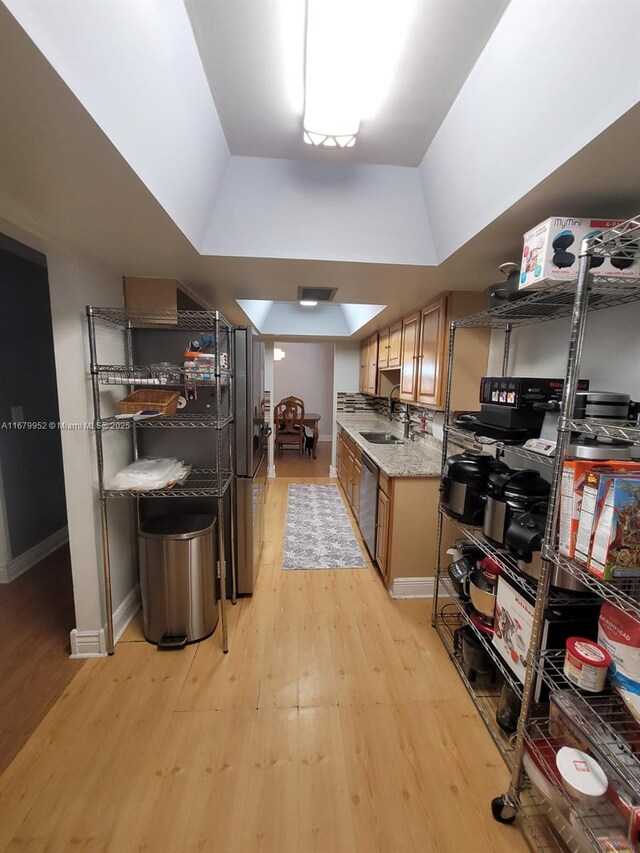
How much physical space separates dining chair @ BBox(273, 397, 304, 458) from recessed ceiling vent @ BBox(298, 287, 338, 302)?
3.49m

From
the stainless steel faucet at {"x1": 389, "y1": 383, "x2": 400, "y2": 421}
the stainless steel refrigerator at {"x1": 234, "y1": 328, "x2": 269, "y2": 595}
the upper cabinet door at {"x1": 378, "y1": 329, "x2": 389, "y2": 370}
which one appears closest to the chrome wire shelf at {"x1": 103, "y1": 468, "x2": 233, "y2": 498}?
the stainless steel refrigerator at {"x1": 234, "y1": 328, "x2": 269, "y2": 595}

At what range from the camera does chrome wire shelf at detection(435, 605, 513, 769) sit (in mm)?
1399

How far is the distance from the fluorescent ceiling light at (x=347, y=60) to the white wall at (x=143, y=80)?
362 mm

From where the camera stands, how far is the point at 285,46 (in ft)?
3.25

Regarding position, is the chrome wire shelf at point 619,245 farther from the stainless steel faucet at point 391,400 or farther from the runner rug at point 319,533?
the stainless steel faucet at point 391,400

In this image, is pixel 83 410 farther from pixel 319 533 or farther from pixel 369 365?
pixel 369 365

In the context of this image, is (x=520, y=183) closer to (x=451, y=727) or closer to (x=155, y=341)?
(x=155, y=341)

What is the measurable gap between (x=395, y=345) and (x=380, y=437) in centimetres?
106

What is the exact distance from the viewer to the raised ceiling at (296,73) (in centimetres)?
91


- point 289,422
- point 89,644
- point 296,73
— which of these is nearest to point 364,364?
point 289,422

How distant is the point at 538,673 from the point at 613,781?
266 mm

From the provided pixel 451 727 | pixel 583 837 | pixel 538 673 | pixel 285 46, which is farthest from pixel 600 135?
pixel 451 727

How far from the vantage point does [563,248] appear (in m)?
1.09

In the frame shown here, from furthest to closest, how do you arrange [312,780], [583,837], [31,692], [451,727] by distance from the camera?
[31,692] → [451,727] → [312,780] → [583,837]
